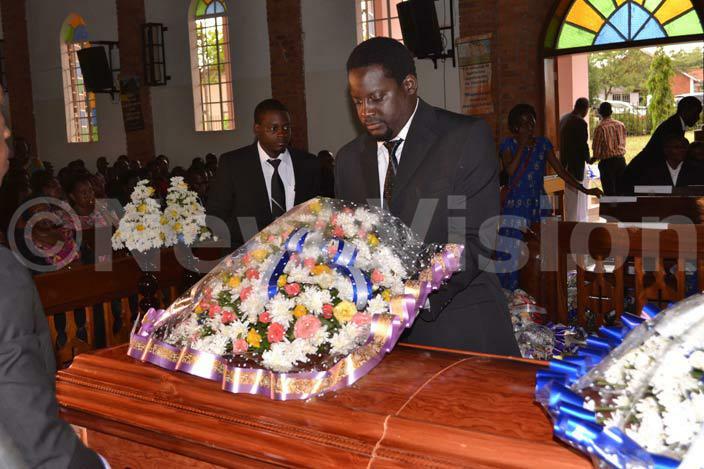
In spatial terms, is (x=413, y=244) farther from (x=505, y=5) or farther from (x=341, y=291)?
(x=505, y=5)

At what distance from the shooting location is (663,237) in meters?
3.97

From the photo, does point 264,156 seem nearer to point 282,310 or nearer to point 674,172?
point 282,310

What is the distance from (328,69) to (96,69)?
572 centimetres

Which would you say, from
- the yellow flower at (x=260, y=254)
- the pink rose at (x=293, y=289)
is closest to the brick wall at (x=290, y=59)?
the yellow flower at (x=260, y=254)

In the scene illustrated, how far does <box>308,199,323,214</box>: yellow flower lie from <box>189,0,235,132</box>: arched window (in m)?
12.8

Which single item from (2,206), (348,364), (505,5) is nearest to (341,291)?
(348,364)

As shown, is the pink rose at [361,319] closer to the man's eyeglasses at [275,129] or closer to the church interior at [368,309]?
the church interior at [368,309]

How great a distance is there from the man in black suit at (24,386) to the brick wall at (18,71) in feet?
59.7

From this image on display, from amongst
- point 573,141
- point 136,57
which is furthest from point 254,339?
point 136,57

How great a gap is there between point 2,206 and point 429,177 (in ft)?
22.3

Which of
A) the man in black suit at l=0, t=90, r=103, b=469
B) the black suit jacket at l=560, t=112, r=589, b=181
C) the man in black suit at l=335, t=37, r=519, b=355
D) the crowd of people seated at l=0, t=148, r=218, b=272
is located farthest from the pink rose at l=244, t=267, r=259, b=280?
the black suit jacket at l=560, t=112, r=589, b=181

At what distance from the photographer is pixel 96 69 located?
1633 centimetres

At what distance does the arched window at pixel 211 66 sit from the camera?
1497cm

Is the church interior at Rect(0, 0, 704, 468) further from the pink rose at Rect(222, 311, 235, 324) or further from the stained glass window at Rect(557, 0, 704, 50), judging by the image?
the stained glass window at Rect(557, 0, 704, 50)
